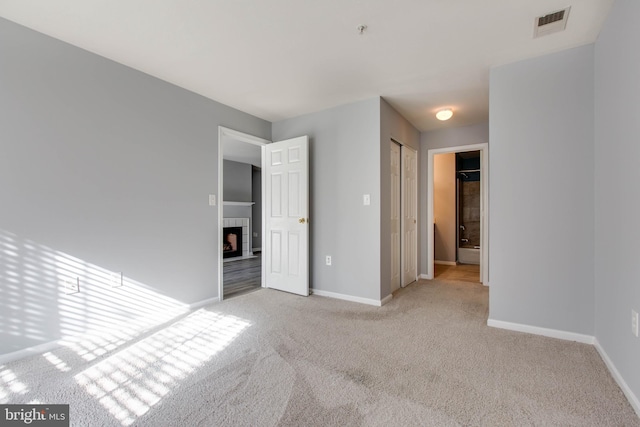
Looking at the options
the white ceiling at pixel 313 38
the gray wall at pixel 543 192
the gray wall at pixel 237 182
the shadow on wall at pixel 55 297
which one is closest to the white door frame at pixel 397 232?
the white ceiling at pixel 313 38

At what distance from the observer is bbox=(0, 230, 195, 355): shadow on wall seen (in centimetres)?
196

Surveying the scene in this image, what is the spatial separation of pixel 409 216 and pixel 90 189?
3.70 meters

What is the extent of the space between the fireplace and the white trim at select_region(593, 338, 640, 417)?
6.08 meters

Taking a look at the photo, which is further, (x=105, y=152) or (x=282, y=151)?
(x=282, y=151)

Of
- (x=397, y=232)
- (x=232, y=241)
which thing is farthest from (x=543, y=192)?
(x=232, y=241)

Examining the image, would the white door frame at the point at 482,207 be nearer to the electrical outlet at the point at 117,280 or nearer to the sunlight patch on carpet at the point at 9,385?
the electrical outlet at the point at 117,280

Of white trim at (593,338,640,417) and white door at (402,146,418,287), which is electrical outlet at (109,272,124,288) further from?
white trim at (593,338,640,417)

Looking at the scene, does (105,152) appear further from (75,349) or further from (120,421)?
(120,421)

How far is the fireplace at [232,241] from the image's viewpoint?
6578 millimetres

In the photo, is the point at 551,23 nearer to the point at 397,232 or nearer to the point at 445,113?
the point at 445,113

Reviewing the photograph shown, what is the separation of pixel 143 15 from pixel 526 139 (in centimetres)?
305

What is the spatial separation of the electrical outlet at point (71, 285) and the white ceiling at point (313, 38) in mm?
1832

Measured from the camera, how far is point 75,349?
7.09 feet

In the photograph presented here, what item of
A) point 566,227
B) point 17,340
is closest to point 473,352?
point 566,227
